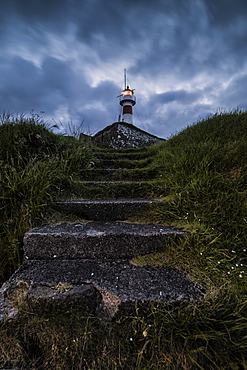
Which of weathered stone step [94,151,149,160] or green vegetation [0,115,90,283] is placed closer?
green vegetation [0,115,90,283]

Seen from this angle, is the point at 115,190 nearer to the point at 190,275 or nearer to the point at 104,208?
the point at 104,208

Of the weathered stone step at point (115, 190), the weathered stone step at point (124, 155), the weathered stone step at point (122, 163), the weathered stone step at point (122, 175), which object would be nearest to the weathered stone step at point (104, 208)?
the weathered stone step at point (115, 190)

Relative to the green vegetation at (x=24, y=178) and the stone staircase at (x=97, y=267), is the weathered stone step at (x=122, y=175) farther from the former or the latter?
the stone staircase at (x=97, y=267)

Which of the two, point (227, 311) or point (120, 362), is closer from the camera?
point (120, 362)

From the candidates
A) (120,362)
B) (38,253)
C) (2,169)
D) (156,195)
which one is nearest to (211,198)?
(156,195)

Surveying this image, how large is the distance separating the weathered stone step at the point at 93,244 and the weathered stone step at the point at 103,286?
98mm

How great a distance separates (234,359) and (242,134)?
2.64 metres

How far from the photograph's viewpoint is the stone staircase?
106cm

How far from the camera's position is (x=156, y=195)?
2.24 metres

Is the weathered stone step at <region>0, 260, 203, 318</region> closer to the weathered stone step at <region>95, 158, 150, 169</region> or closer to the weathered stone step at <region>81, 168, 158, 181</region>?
the weathered stone step at <region>81, 168, 158, 181</region>

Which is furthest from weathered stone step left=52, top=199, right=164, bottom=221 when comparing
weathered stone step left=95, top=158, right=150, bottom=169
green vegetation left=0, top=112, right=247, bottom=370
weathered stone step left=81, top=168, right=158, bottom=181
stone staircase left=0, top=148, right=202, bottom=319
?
weathered stone step left=95, top=158, right=150, bottom=169

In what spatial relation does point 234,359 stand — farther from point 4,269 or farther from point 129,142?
point 129,142

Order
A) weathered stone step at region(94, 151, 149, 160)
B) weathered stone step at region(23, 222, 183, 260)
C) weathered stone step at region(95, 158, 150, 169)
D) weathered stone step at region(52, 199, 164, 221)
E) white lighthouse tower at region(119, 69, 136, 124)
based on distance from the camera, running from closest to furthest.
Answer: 1. weathered stone step at region(23, 222, 183, 260)
2. weathered stone step at region(52, 199, 164, 221)
3. weathered stone step at region(95, 158, 150, 169)
4. weathered stone step at region(94, 151, 149, 160)
5. white lighthouse tower at region(119, 69, 136, 124)

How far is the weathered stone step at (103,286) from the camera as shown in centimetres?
105
